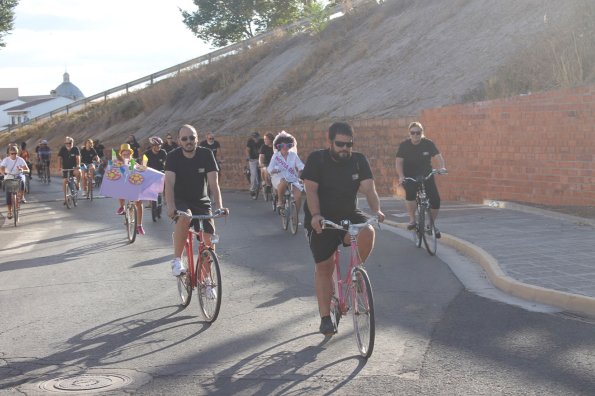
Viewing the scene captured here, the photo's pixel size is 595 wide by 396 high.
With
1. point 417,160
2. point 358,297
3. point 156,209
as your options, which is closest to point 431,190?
point 417,160

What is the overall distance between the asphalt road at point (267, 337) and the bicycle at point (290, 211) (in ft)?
10.8

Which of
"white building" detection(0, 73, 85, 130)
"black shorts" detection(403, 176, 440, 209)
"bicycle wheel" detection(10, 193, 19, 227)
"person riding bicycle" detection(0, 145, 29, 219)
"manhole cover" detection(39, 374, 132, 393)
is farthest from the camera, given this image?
"white building" detection(0, 73, 85, 130)

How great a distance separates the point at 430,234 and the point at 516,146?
21.5 ft

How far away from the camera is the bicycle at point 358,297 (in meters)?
7.10

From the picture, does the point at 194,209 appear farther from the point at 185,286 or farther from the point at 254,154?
the point at 254,154

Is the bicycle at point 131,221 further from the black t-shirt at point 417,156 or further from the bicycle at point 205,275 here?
the bicycle at point 205,275

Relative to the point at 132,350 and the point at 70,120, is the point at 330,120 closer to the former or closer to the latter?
the point at 132,350

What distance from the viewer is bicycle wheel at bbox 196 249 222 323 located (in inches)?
344

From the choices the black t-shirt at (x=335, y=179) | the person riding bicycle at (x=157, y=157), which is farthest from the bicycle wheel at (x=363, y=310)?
the person riding bicycle at (x=157, y=157)

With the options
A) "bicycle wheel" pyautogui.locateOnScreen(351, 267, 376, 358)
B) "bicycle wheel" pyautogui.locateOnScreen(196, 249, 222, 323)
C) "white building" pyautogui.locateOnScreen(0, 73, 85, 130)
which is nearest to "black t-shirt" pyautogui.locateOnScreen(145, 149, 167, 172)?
"bicycle wheel" pyautogui.locateOnScreen(196, 249, 222, 323)

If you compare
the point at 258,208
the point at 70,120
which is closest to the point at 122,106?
the point at 70,120

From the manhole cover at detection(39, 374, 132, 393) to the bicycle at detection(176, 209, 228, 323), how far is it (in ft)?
6.43

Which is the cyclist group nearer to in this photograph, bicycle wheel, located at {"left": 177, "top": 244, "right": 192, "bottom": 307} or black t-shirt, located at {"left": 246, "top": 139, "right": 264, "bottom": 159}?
bicycle wheel, located at {"left": 177, "top": 244, "right": 192, "bottom": 307}

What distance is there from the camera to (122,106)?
200 ft
